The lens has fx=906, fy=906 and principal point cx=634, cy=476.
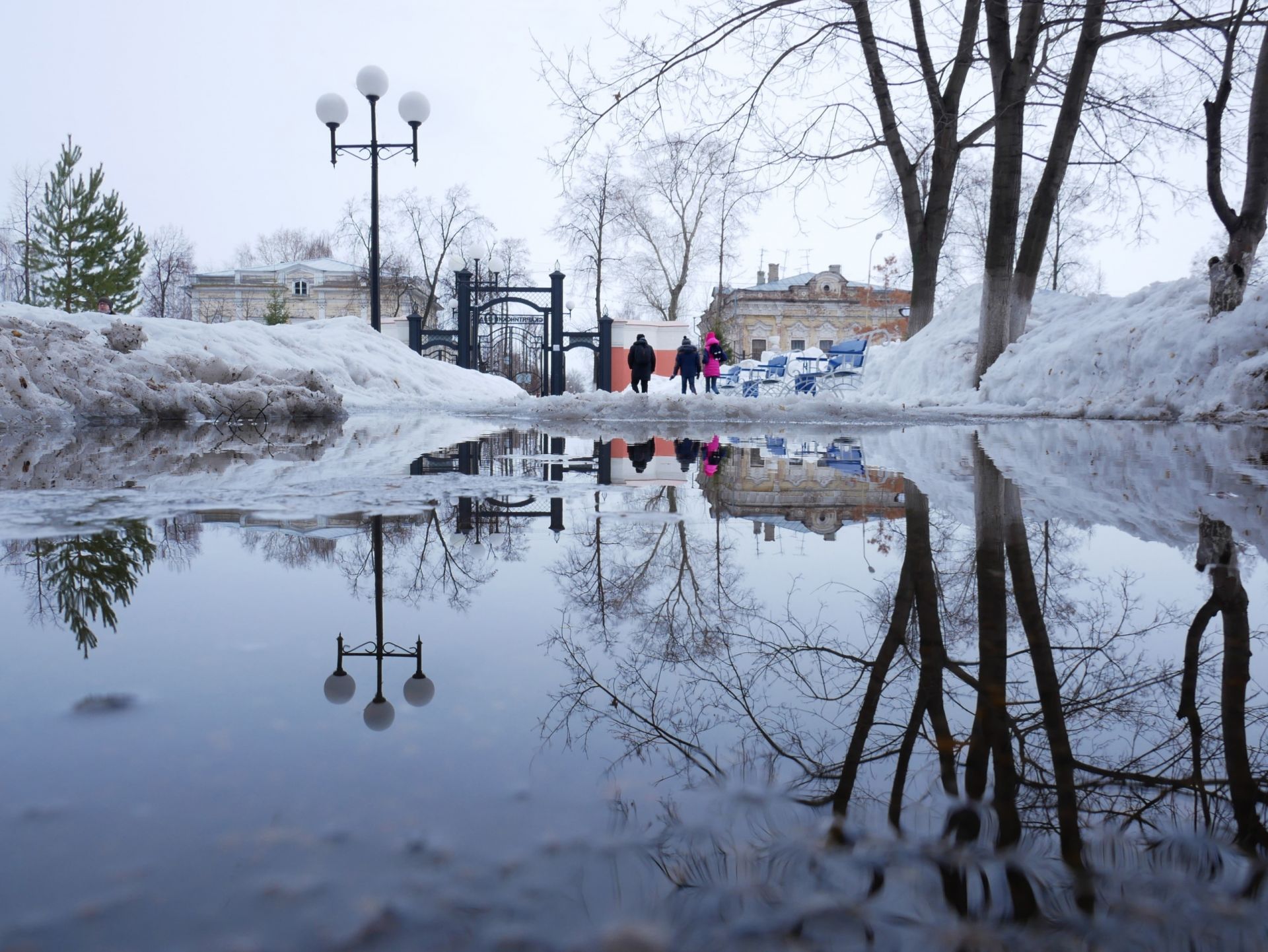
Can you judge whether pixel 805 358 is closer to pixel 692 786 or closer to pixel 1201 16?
pixel 1201 16

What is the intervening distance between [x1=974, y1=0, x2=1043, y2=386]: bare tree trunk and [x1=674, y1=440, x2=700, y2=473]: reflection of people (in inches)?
282

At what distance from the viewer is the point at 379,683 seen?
4.65 ft

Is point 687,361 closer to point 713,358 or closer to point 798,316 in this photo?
point 713,358

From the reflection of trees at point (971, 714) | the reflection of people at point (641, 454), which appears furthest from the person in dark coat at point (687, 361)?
the reflection of trees at point (971, 714)

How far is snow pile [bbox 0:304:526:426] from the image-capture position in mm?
7773

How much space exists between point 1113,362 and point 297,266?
59.4m

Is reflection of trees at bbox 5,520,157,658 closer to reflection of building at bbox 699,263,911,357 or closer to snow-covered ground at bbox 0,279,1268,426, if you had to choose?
snow-covered ground at bbox 0,279,1268,426

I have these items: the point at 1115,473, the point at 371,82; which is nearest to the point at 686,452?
the point at 1115,473

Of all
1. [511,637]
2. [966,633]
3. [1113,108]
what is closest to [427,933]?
[511,637]

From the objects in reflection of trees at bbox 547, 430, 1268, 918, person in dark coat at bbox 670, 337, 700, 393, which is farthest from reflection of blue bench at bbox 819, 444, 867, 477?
person in dark coat at bbox 670, 337, 700, 393

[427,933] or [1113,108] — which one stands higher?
[1113,108]

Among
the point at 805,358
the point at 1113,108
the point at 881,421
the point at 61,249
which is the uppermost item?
the point at 61,249

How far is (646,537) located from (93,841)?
Result: 2.06 m

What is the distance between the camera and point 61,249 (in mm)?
41125
